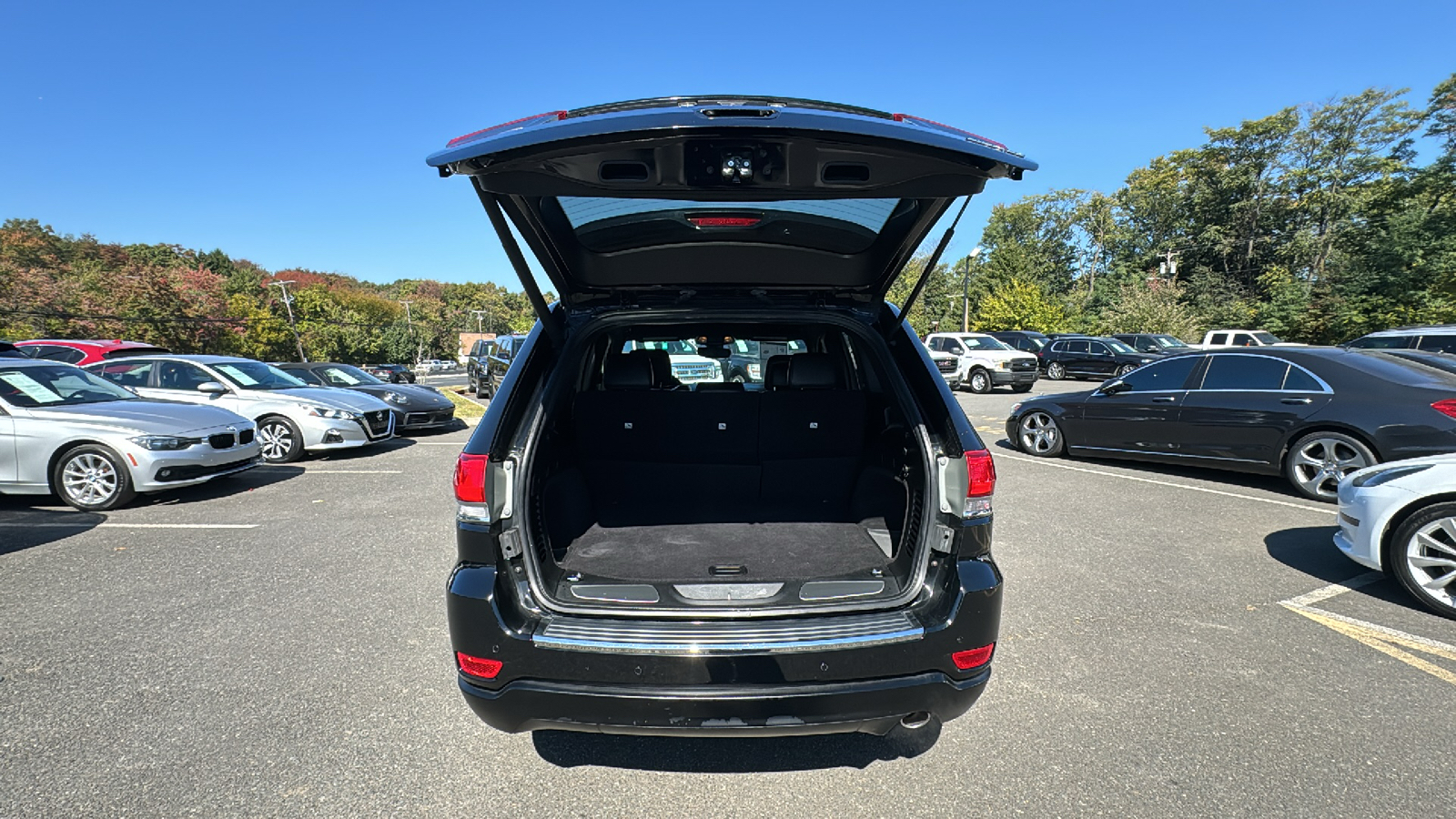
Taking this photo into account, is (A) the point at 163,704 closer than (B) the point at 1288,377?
Yes

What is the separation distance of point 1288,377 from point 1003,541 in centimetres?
400

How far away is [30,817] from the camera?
2.10 m

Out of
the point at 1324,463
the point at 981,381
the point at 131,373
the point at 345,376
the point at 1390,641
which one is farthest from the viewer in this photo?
the point at 981,381

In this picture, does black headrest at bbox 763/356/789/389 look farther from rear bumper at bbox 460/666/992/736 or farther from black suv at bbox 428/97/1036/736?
rear bumper at bbox 460/666/992/736

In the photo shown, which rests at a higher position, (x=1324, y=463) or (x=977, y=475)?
(x=977, y=475)

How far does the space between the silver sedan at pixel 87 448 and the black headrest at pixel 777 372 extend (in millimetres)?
5858

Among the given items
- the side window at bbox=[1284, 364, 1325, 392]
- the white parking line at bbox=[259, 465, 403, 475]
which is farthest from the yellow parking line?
the white parking line at bbox=[259, 465, 403, 475]

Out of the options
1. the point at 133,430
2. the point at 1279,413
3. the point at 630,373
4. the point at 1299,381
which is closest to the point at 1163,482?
the point at 1279,413

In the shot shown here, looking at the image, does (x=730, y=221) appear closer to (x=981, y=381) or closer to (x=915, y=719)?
(x=915, y=719)

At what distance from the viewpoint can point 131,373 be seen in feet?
30.1

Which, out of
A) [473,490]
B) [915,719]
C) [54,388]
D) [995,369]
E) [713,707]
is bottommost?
[995,369]

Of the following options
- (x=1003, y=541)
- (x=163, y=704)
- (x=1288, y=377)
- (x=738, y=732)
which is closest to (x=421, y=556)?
(x=163, y=704)

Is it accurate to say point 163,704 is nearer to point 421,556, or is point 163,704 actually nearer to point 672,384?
point 421,556

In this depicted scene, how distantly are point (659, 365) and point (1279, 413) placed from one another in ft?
20.9
